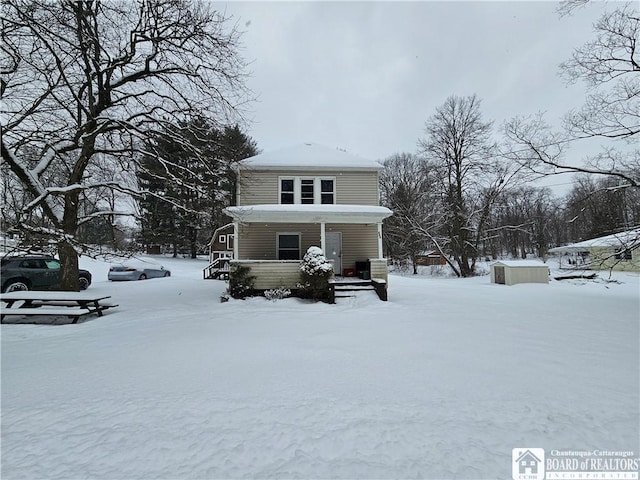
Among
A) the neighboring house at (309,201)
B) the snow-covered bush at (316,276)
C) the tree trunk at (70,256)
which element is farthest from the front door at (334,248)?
the tree trunk at (70,256)

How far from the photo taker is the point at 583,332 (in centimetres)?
662

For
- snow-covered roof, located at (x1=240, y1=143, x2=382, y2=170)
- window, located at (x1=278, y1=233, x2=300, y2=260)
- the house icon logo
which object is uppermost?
snow-covered roof, located at (x1=240, y1=143, x2=382, y2=170)

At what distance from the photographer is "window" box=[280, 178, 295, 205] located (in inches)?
543

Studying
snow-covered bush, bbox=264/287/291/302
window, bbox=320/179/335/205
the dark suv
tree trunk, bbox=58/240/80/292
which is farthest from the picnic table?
window, bbox=320/179/335/205

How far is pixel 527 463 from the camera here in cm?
247

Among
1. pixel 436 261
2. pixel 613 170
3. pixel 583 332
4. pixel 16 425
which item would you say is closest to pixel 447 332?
pixel 583 332

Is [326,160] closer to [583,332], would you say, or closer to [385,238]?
[583,332]

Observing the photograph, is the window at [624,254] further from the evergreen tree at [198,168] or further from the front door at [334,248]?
the evergreen tree at [198,168]

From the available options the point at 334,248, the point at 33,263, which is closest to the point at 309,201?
the point at 334,248

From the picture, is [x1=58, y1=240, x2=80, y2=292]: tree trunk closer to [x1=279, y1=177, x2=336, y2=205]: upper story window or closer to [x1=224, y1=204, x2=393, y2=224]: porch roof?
[x1=224, y1=204, x2=393, y2=224]: porch roof

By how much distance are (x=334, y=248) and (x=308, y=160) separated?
14.1 feet

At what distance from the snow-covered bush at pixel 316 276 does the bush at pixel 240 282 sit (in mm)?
1961

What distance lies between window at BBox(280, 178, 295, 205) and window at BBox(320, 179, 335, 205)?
134cm

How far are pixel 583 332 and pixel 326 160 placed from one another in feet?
36.3
